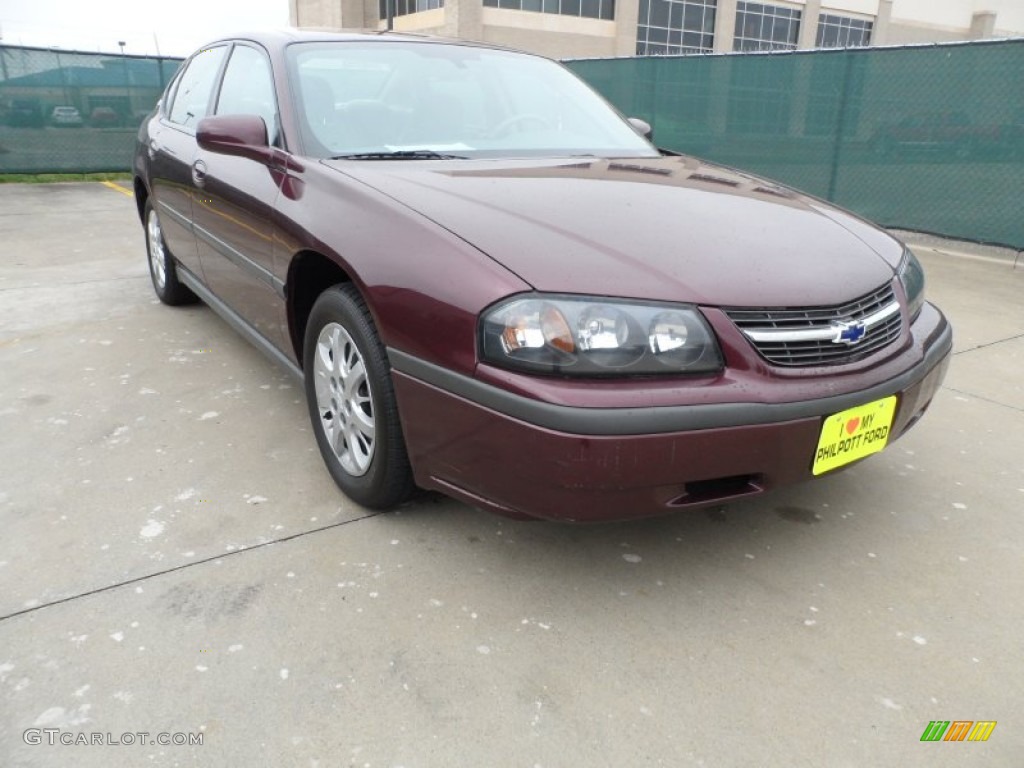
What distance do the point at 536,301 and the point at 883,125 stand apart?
7.17 m

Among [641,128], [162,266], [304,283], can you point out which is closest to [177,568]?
[304,283]

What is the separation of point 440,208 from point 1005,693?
6.13ft

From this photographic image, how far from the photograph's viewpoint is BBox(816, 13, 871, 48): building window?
142 feet

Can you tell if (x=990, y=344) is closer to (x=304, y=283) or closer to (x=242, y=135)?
(x=304, y=283)

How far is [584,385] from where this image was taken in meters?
1.86

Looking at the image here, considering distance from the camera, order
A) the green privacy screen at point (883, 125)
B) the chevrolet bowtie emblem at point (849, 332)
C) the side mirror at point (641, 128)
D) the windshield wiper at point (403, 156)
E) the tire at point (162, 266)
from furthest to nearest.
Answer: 1. the green privacy screen at point (883, 125)
2. the tire at point (162, 266)
3. the side mirror at point (641, 128)
4. the windshield wiper at point (403, 156)
5. the chevrolet bowtie emblem at point (849, 332)

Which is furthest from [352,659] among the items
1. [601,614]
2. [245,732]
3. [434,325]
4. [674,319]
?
[674,319]

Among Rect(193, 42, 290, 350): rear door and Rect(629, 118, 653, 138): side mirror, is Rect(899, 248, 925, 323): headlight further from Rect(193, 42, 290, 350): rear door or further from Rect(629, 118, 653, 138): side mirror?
Rect(193, 42, 290, 350): rear door

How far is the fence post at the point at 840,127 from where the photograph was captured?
7.95m

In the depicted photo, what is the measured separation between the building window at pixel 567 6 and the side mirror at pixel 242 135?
33296mm

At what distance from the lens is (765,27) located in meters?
41.3

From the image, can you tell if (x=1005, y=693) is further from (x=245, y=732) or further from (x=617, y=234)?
(x=245, y=732)

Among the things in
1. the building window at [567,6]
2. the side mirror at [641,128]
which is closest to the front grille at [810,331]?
the side mirror at [641,128]

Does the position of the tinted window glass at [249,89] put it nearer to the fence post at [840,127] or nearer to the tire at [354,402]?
the tire at [354,402]
